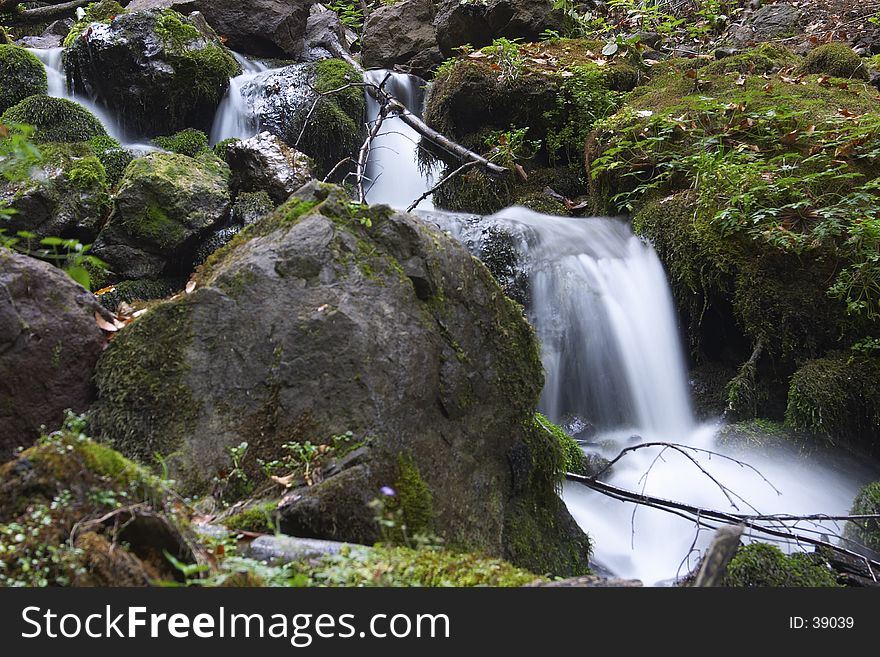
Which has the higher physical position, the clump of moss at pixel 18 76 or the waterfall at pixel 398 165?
the clump of moss at pixel 18 76

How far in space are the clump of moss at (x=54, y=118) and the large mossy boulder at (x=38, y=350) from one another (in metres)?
6.11

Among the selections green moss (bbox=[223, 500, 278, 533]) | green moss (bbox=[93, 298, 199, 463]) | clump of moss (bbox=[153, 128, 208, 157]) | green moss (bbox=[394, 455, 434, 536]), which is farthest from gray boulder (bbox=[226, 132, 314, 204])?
green moss (bbox=[223, 500, 278, 533])

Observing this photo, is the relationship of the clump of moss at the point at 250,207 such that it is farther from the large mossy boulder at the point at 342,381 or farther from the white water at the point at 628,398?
the large mossy boulder at the point at 342,381

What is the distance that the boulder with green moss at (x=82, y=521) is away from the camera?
166cm

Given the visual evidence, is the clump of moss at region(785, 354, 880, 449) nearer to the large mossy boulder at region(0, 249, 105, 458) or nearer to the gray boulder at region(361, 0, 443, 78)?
the large mossy boulder at region(0, 249, 105, 458)

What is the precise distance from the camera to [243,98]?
10070 millimetres

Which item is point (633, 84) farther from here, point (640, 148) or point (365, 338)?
point (365, 338)

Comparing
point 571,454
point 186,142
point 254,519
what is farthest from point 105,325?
point 186,142

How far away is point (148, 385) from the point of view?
2.76 meters

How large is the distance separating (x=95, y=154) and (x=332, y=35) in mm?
7411

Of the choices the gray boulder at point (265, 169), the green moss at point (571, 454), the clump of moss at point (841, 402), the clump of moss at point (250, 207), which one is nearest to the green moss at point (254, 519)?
the green moss at point (571, 454)

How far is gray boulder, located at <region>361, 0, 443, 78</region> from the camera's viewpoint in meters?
12.1

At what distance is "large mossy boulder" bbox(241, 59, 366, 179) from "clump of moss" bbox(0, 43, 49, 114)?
102 inches

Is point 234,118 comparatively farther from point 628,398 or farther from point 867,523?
point 867,523
